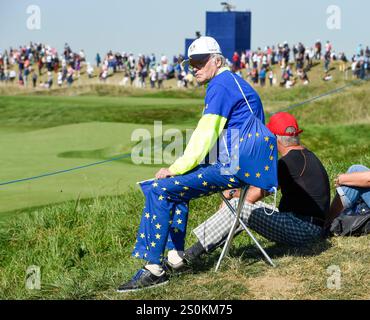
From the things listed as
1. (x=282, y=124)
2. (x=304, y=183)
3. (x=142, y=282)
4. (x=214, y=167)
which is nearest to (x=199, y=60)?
(x=214, y=167)

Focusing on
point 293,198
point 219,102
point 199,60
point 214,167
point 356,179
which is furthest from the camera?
point 356,179

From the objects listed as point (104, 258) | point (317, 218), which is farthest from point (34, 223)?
point (317, 218)

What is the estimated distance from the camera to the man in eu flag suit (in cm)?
587

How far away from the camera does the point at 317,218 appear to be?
686cm

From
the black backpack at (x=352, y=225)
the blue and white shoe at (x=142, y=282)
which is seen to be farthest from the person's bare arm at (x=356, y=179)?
the blue and white shoe at (x=142, y=282)

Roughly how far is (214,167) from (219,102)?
0.50 meters

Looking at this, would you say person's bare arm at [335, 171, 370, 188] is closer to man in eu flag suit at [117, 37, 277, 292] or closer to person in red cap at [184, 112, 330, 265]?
person in red cap at [184, 112, 330, 265]

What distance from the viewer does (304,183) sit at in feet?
22.2

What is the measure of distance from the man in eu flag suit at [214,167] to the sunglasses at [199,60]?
0.12ft

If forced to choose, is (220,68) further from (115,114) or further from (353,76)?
(353,76)

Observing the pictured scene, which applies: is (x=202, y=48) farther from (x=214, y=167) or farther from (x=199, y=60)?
(x=214, y=167)

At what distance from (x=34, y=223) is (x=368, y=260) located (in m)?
5.46

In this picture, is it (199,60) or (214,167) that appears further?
(199,60)

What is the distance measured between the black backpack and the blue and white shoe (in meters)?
2.08
